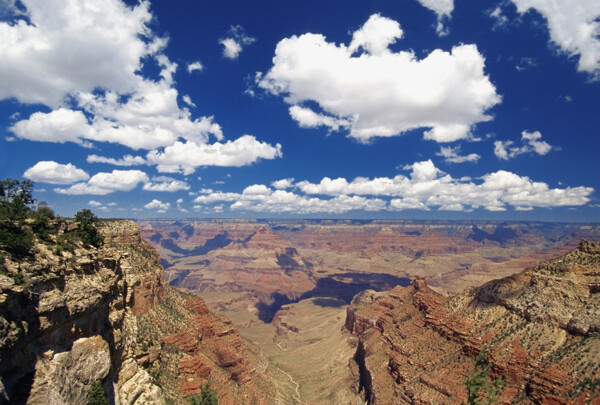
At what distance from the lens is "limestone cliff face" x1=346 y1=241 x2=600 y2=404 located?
50.5m

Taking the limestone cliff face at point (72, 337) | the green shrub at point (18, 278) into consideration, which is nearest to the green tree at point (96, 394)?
the limestone cliff face at point (72, 337)

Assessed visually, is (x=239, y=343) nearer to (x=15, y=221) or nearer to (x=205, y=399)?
(x=205, y=399)

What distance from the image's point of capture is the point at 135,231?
2832 inches

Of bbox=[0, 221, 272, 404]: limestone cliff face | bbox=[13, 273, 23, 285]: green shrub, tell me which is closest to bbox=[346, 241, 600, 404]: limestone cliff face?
bbox=[0, 221, 272, 404]: limestone cliff face

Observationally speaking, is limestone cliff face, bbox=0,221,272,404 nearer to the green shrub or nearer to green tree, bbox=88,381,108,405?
the green shrub

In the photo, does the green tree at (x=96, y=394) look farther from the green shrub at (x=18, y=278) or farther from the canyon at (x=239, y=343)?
the green shrub at (x=18, y=278)

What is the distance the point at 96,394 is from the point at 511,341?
215ft

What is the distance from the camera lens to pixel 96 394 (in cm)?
2238

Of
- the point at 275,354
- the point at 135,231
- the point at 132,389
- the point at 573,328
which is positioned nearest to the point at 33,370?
the point at 132,389

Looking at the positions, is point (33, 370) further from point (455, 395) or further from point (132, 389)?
point (455, 395)

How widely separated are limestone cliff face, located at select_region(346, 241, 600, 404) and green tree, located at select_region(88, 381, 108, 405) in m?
42.5

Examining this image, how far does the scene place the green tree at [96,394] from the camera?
72.6 feet

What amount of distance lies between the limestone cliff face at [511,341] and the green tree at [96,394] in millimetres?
42538

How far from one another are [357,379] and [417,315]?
28519mm
